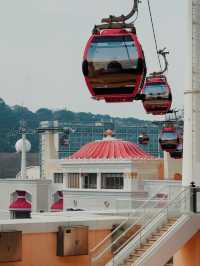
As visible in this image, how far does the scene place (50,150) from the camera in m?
40.0

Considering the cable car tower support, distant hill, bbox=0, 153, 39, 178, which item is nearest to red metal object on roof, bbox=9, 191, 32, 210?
the cable car tower support

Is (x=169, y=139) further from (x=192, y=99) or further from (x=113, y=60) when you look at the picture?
(x=113, y=60)

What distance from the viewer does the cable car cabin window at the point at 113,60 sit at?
285 inches

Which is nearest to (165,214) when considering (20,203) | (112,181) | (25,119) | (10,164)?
(112,181)

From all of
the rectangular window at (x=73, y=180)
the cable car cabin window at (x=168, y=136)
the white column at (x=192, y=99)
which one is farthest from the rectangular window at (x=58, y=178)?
the white column at (x=192, y=99)

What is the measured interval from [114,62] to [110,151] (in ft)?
77.2

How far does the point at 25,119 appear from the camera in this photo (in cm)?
14425

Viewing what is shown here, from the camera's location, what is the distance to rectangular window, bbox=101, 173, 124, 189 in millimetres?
29703

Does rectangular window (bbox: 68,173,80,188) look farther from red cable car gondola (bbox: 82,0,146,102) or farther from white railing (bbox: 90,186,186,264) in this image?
red cable car gondola (bbox: 82,0,146,102)

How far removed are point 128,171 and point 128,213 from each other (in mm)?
16968

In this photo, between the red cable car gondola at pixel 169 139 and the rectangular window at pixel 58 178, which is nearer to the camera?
the red cable car gondola at pixel 169 139

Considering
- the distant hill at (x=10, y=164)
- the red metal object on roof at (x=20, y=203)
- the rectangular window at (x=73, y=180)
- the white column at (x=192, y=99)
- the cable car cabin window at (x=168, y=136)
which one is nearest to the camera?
the white column at (x=192, y=99)

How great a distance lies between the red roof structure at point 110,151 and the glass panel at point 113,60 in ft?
74.7

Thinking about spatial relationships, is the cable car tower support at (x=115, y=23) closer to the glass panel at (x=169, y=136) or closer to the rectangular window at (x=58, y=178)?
the glass panel at (x=169, y=136)
